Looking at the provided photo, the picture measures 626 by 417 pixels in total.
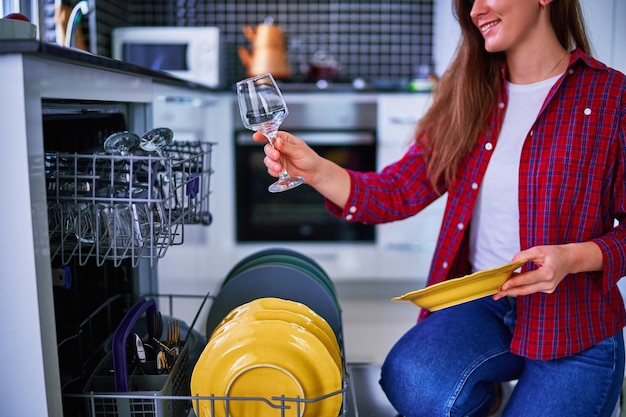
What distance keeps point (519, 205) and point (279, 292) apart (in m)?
0.52

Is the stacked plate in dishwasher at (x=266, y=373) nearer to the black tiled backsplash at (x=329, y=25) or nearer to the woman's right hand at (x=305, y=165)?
the woman's right hand at (x=305, y=165)

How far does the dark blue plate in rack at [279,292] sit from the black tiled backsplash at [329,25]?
2384 mm

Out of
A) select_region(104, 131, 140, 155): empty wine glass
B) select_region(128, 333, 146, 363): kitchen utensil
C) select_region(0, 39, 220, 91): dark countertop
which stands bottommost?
select_region(128, 333, 146, 363): kitchen utensil

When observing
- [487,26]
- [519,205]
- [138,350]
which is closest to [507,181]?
[519,205]

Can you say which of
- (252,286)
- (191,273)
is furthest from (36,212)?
(191,273)

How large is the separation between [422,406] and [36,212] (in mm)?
842

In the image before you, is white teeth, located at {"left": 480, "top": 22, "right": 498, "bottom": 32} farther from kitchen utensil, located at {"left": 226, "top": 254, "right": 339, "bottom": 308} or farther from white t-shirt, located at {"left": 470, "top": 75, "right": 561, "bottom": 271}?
kitchen utensil, located at {"left": 226, "top": 254, "right": 339, "bottom": 308}

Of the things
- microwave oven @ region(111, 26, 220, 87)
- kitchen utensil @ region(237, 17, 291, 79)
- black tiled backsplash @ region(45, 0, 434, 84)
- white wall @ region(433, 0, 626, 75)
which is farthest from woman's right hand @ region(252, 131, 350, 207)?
black tiled backsplash @ region(45, 0, 434, 84)

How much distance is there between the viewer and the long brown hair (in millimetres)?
1509

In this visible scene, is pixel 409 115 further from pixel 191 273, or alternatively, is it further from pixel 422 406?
pixel 422 406

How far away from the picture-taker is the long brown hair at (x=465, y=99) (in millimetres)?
1509

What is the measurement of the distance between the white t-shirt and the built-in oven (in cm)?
159

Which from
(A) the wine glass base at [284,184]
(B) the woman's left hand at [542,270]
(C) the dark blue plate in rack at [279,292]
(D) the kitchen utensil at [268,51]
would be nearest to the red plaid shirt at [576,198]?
(B) the woman's left hand at [542,270]

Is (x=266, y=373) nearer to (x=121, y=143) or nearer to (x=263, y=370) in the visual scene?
(x=263, y=370)
